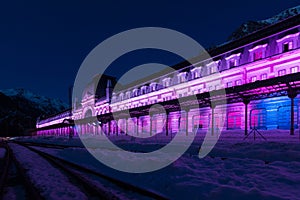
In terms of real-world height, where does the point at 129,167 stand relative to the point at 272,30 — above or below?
below

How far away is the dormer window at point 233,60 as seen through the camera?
89.0 feet

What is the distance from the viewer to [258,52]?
81.5 feet

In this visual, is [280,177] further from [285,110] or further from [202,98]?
[285,110]

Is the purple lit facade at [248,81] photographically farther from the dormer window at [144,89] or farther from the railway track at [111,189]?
the railway track at [111,189]

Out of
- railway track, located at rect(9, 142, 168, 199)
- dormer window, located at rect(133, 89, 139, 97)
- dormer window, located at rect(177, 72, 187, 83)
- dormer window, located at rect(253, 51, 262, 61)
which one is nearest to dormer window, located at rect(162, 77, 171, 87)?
dormer window, located at rect(177, 72, 187, 83)

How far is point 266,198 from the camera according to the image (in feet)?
15.4

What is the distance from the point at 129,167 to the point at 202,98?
13.4 meters

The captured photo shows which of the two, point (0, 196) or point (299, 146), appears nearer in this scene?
point (0, 196)

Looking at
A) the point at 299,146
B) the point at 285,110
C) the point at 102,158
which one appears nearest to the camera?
the point at 299,146

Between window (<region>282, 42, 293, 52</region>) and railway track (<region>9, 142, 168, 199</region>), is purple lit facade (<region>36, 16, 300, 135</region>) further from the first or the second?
railway track (<region>9, 142, 168, 199</region>)

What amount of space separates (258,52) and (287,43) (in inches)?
126

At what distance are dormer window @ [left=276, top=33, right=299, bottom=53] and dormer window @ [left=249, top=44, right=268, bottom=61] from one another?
1.69m

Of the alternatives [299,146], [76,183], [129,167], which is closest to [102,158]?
[129,167]

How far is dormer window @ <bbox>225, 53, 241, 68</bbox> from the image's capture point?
2712 centimetres
